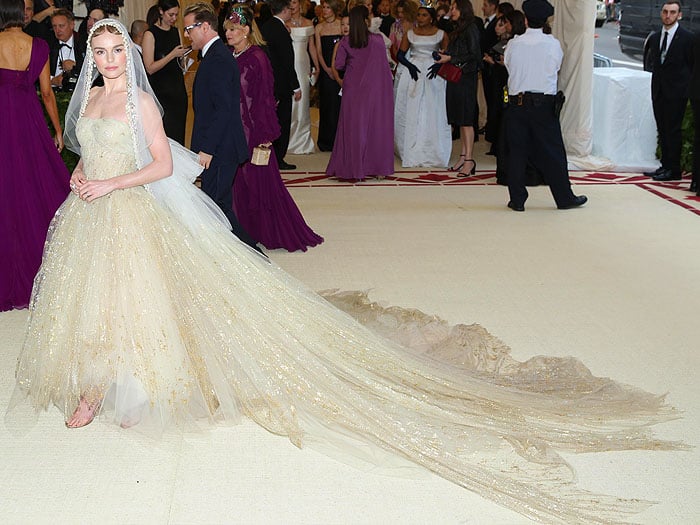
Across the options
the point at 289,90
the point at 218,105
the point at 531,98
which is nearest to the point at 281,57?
the point at 289,90

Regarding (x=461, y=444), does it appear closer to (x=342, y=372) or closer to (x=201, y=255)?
(x=342, y=372)

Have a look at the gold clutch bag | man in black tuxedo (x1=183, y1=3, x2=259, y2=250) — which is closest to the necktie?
the gold clutch bag

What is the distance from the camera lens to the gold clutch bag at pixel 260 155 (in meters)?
6.12

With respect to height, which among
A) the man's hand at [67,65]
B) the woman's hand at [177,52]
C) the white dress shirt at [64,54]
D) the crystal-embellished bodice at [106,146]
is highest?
the crystal-embellished bodice at [106,146]

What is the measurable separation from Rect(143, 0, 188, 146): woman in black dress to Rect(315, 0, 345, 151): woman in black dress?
2.59 metres

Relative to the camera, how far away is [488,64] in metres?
11.2

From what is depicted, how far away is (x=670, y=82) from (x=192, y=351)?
6.87 m

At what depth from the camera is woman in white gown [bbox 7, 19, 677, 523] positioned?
3518 millimetres

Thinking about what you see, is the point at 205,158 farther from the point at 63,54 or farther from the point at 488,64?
the point at 488,64

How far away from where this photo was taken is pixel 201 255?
3.73m

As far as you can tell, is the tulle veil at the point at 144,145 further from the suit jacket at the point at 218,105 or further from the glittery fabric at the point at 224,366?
the suit jacket at the point at 218,105

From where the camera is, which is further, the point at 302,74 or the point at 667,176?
the point at 302,74

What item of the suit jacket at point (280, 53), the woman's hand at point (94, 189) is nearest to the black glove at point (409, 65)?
the suit jacket at point (280, 53)

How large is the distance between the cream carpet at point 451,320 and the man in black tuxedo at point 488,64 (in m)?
2.03
